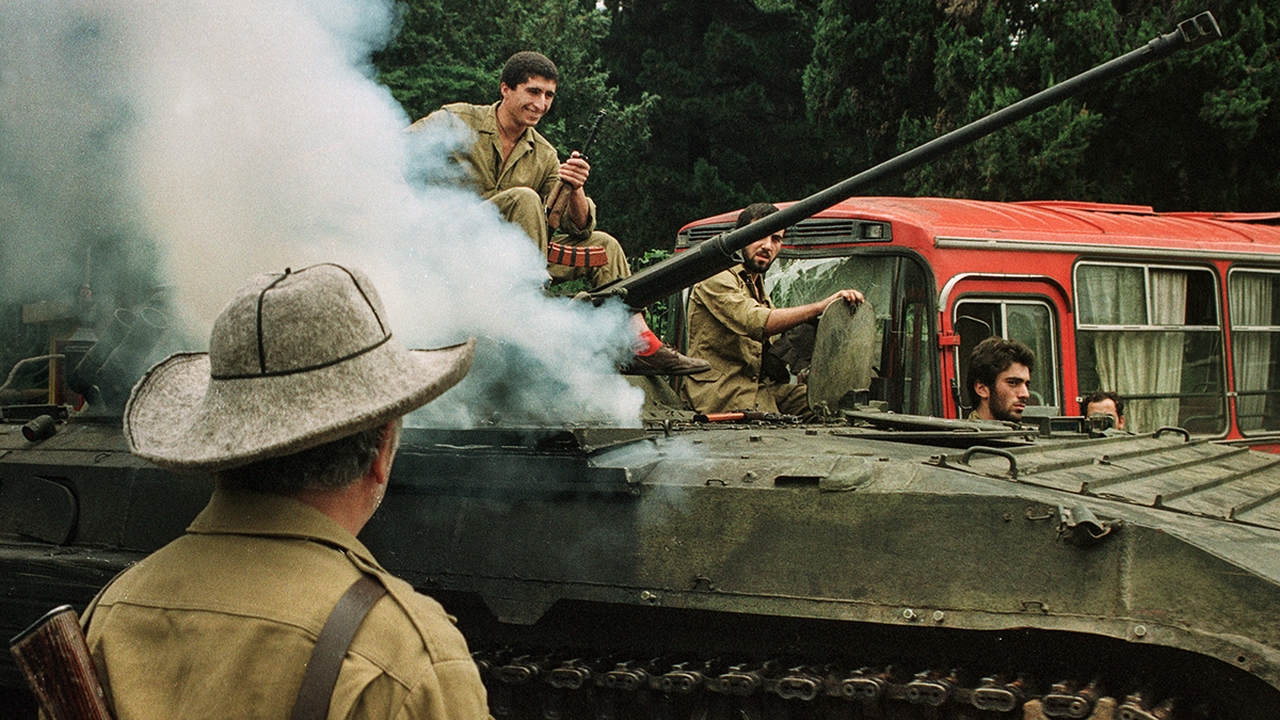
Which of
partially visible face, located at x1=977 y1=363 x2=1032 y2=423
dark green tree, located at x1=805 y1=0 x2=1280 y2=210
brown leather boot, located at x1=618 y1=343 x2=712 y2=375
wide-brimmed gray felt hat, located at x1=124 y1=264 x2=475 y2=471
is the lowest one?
partially visible face, located at x1=977 y1=363 x2=1032 y2=423

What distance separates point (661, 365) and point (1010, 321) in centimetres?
363

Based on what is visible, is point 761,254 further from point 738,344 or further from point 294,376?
point 294,376

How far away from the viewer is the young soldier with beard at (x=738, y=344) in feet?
18.7

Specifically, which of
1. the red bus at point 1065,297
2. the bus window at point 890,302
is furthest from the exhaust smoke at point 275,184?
the red bus at point 1065,297

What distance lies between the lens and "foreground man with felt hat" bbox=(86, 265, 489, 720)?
1.54 metres

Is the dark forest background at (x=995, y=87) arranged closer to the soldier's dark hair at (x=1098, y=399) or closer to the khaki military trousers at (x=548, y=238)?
the soldier's dark hair at (x=1098, y=399)

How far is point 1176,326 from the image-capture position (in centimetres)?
852

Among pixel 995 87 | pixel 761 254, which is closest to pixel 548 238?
pixel 761 254

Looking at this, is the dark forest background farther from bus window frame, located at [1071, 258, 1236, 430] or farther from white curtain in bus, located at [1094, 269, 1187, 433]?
white curtain in bus, located at [1094, 269, 1187, 433]

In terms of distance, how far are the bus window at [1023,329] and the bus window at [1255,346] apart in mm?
2032

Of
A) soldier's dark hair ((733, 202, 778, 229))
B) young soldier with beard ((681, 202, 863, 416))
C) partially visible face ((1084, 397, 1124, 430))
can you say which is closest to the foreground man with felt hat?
soldier's dark hair ((733, 202, 778, 229))

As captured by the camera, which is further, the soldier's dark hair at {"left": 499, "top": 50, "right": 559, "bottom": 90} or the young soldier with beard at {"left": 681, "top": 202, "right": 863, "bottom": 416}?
the young soldier with beard at {"left": 681, "top": 202, "right": 863, "bottom": 416}

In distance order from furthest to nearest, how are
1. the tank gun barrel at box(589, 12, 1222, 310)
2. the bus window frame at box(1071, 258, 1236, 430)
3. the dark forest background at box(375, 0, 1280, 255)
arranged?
the dark forest background at box(375, 0, 1280, 255) < the bus window frame at box(1071, 258, 1236, 430) < the tank gun barrel at box(589, 12, 1222, 310)

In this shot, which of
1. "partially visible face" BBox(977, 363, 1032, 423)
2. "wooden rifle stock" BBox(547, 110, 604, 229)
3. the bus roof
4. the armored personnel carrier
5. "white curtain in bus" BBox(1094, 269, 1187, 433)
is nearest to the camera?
the armored personnel carrier
